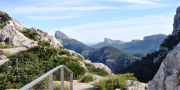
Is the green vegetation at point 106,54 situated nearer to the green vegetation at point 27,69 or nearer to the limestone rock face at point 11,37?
the limestone rock face at point 11,37

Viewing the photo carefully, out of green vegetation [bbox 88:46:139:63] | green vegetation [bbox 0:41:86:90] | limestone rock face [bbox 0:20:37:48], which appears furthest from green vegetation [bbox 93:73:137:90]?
green vegetation [bbox 88:46:139:63]

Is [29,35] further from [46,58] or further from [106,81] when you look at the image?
[106,81]

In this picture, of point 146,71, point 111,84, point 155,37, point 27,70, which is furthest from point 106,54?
point 155,37

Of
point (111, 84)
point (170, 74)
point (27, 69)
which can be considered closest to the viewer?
point (170, 74)

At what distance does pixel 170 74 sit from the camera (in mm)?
2383

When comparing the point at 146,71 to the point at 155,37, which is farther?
the point at 155,37

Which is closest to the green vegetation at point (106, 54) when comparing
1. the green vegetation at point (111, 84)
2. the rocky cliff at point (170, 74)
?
the green vegetation at point (111, 84)

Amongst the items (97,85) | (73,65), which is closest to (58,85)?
(97,85)

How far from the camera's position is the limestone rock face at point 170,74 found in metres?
2.23

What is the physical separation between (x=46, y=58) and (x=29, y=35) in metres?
14.1

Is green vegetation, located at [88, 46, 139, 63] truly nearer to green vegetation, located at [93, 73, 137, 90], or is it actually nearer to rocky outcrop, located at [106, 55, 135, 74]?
rocky outcrop, located at [106, 55, 135, 74]

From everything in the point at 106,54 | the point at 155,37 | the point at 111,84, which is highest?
the point at 155,37

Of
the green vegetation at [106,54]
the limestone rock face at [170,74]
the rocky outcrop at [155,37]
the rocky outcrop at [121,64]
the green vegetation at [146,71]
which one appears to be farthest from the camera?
the rocky outcrop at [155,37]

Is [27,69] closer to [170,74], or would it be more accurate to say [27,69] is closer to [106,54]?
[170,74]
